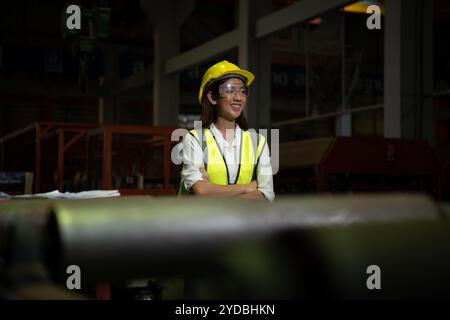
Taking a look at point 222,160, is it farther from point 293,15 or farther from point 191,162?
point 293,15

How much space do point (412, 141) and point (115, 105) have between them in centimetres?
1133

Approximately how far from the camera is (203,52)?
36.4ft

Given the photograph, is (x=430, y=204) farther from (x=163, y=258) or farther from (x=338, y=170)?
(x=338, y=170)

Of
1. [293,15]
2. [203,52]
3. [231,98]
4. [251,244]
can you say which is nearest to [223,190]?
[231,98]

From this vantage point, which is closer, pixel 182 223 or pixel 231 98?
pixel 182 223

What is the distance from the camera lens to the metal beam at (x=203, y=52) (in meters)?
9.88

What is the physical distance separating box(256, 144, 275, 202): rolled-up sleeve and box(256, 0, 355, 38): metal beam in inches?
218

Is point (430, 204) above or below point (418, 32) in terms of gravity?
below

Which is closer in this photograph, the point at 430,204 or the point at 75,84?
the point at 430,204

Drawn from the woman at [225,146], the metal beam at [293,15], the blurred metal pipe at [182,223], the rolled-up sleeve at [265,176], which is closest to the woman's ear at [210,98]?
the woman at [225,146]

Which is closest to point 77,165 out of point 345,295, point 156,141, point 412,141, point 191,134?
point 156,141

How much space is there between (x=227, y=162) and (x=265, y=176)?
14 centimetres

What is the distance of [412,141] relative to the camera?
621 cm

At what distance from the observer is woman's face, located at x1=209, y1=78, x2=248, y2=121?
2082 mm
